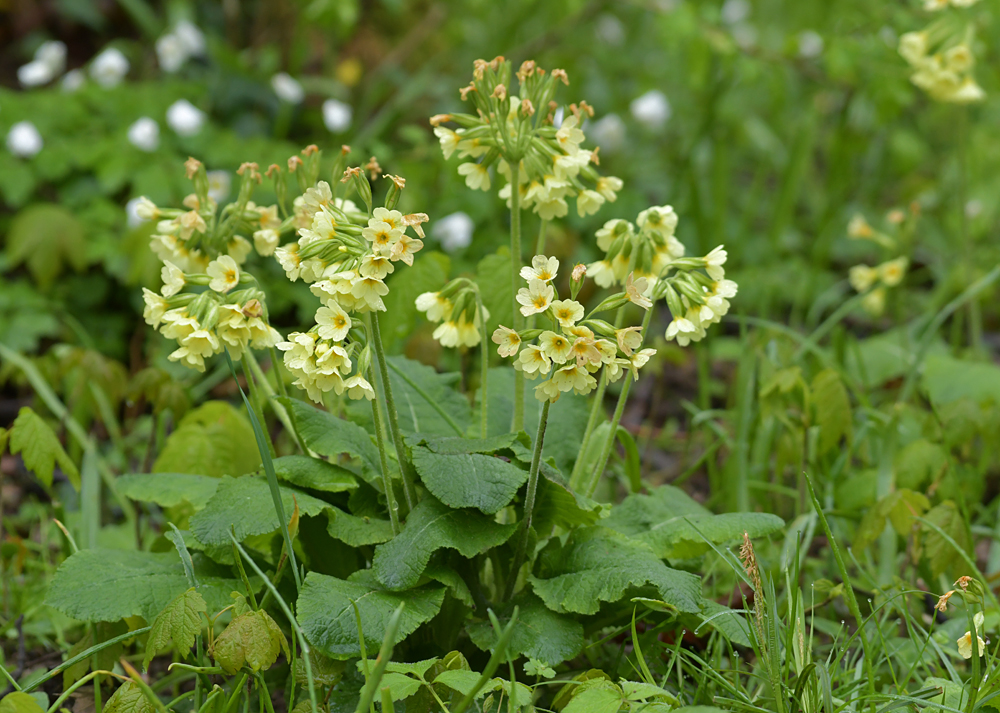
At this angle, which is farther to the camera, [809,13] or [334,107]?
[809,13]

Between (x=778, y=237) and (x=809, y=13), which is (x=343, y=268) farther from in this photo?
(x=809, y=13)

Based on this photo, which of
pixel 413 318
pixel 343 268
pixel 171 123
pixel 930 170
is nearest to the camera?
pixel 343 268

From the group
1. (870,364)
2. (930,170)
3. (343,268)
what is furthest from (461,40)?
(343,268)

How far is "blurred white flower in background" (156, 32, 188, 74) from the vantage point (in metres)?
4.26

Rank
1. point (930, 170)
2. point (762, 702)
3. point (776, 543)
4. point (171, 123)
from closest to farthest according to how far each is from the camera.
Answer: point (762, 702)
point (776, 543)
point (171, 123)
point (930, 170)

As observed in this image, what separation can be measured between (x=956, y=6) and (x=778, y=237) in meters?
1.30

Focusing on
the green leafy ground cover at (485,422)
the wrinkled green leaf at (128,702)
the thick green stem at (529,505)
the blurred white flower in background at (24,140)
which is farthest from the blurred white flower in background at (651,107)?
the wrinkled green leaf at (128,702)

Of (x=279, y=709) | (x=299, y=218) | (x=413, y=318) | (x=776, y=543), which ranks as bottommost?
(x=776, y=543)

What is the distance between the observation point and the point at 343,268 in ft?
4.71

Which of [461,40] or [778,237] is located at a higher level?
[461,40]

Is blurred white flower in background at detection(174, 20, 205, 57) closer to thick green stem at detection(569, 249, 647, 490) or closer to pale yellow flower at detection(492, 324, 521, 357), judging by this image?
thick green stem at detection(569, 249, 647, 490)

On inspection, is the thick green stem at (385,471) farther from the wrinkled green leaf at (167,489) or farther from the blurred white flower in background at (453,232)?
the blurred white flower in background at (453,232)

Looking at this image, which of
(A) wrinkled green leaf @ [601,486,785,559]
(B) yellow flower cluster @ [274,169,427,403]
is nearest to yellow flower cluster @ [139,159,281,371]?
(B) yellow flower cluster @ [274,169,427,403]

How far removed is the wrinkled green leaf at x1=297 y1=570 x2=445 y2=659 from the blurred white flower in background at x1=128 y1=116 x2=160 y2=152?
105 inches
